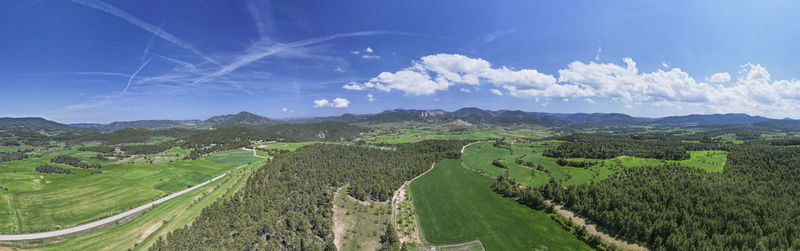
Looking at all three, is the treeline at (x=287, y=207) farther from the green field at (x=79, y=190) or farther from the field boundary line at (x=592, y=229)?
the field boundary line at (x=592, y=229)

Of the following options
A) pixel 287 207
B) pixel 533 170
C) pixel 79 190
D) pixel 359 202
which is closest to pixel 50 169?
pixel 79 190

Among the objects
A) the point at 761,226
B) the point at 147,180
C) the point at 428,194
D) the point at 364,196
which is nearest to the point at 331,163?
the point at 364,196

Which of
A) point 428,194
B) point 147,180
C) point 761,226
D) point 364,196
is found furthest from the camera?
point 147,180

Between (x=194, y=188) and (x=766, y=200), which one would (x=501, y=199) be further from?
(x=194, y=188)

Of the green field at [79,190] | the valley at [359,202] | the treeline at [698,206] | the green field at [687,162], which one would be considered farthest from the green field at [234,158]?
the green field at [687,162]

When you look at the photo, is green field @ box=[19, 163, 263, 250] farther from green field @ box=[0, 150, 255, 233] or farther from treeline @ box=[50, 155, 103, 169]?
treeline @ box=[50, 155, 103, 169]

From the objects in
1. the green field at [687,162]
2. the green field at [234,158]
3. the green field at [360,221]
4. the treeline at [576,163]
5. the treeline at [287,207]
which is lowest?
the green field at [360,221]

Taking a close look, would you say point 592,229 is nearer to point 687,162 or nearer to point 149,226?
point 687,162
